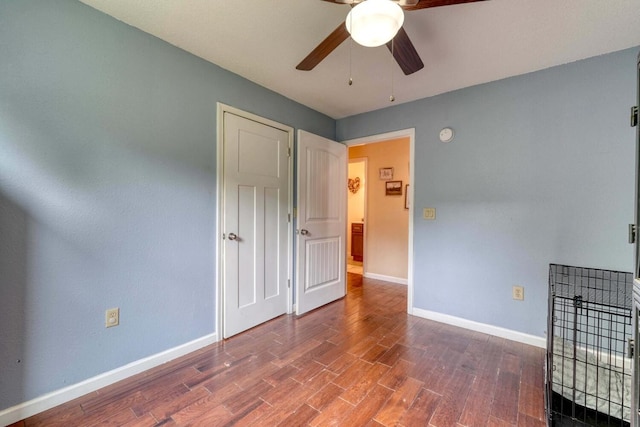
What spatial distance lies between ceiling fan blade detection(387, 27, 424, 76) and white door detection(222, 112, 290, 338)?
147 cm

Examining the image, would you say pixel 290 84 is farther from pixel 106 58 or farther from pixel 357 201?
pixel 357 201

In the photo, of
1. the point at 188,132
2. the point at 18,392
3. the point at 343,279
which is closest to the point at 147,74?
the point at 188,132

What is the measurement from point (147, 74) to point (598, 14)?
2.89 m

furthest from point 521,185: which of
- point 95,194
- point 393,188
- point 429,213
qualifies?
point 95,194

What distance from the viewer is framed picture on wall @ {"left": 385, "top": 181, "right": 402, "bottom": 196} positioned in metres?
4.30

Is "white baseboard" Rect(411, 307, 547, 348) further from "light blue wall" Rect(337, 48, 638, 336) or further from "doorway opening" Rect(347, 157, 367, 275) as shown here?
"doorway opening" Rect(347, 157, 367, 275)

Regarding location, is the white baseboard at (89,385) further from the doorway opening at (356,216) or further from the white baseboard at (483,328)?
the doorway opening at (356,216)

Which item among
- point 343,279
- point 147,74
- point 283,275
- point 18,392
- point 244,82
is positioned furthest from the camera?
point 343,279

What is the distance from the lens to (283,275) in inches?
114

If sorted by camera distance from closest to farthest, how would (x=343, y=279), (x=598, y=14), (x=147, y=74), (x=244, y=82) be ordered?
(x=598, y=14)
(x=147, y=74)
(x=244, y=82)
(x=343, y=279)

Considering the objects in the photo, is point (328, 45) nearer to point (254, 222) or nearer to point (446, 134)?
point (254, 222)

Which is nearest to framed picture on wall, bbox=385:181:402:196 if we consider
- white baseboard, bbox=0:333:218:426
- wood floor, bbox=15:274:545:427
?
wood floor, bbox=15:274:545:427

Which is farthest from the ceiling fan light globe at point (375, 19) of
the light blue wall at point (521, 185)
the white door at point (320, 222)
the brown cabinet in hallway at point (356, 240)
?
the brown cabinet in hallway at point (356, 240)

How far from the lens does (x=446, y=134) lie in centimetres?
273
